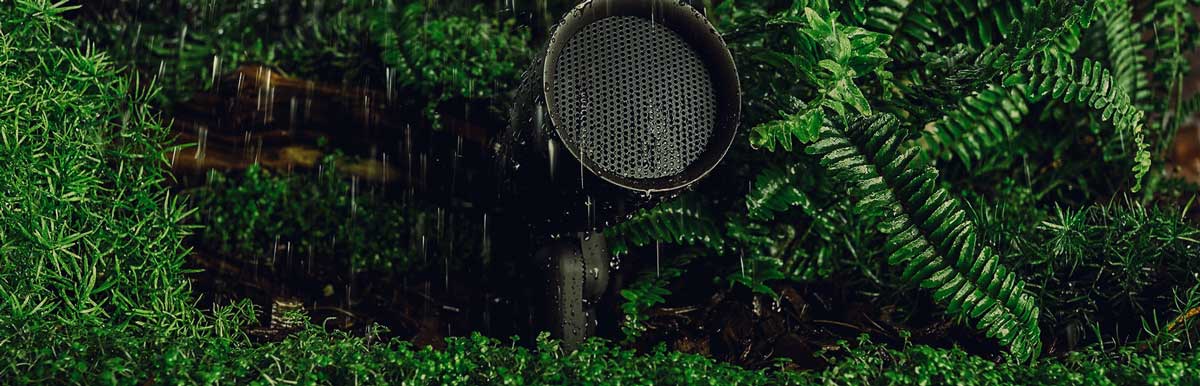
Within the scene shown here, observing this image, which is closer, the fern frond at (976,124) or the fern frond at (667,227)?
the fern frond at (667,227)

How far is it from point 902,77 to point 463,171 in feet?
5.41

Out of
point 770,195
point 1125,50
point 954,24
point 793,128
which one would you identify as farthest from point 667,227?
point 1125,50

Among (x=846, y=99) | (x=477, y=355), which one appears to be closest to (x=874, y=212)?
(x=846, y=99)

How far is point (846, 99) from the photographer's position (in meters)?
2.55

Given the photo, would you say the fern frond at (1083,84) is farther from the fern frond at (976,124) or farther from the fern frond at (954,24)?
the fern frond at (976,124)

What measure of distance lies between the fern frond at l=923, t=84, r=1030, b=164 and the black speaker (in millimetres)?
1307

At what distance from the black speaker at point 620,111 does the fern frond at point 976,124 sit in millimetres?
1307

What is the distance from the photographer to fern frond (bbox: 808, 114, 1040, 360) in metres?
2.65

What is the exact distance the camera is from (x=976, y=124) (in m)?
3.59

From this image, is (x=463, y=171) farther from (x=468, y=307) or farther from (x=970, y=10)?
(x=970, y=10)

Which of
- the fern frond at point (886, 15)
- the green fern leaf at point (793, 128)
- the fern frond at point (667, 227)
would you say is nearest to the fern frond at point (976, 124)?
the fern frond at point (886, 15)

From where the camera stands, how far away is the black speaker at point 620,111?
93.4 inches

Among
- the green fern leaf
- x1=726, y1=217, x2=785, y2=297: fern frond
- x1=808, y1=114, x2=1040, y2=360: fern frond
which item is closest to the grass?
x1=808, y1=114, x2=1040, y2=360: fern frond

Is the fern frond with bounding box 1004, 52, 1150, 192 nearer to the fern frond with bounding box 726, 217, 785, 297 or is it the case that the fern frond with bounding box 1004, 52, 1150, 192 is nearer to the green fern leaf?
the green fern leaf
